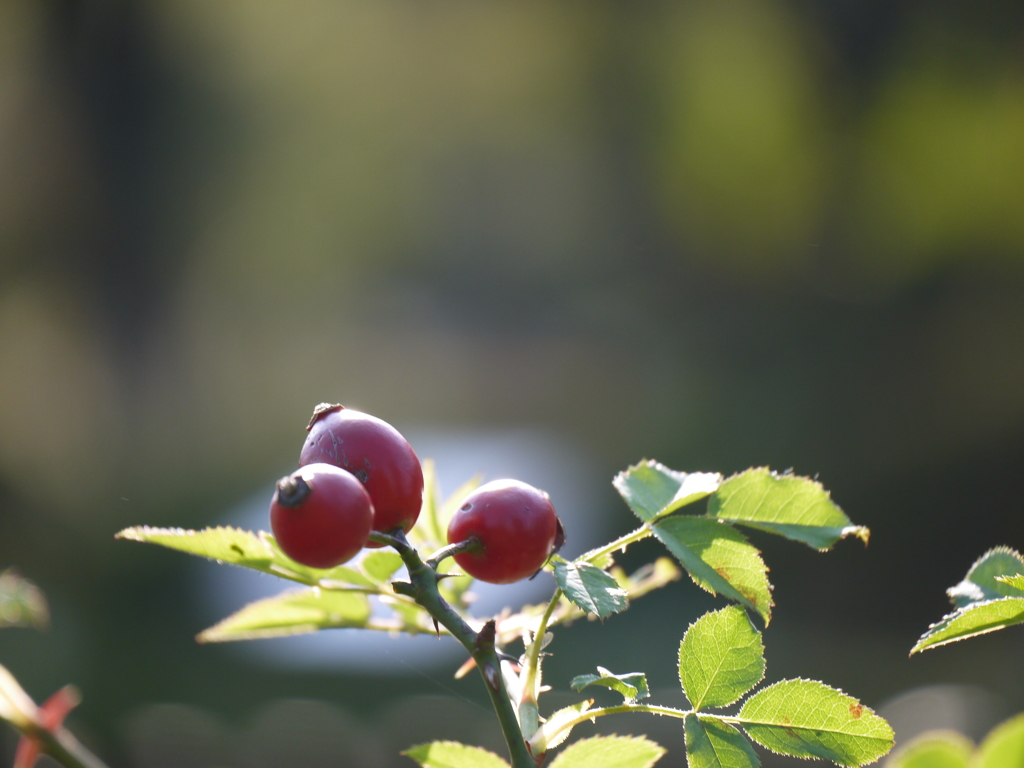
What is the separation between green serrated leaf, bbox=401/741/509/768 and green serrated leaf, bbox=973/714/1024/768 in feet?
0.92

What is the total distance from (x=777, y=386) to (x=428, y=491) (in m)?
4.48

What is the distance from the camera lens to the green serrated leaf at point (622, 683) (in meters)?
0.42

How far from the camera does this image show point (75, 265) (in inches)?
208

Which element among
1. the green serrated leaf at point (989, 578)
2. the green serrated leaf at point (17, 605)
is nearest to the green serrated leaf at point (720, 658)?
the green serrated leaf at point (989, 578)

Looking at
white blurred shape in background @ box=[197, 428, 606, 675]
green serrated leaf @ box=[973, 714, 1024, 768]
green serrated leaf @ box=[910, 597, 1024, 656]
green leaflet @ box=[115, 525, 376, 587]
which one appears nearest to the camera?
green serrated leaf @ box=[973, 714, 1024, 768]

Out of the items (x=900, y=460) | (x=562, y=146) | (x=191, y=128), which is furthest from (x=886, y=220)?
(x=191, y=128)

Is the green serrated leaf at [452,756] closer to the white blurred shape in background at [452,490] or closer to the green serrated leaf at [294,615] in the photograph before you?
the green serrated leaf at [294,615]

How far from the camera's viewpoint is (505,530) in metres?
0.47

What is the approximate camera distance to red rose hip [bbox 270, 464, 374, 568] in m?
0.39

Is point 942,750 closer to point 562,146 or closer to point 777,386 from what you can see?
point 777,386

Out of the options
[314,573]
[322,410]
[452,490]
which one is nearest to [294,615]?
[314,573]

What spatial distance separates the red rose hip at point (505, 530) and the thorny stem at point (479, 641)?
0.06 metres

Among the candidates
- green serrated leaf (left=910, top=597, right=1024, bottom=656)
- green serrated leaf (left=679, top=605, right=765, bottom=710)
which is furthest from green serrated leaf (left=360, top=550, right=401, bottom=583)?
green serrated leaf (left=910, top=597, right=1024, bottom=656)

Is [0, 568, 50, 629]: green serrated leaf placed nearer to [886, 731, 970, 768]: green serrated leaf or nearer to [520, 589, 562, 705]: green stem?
[520, 589, 562, 705]: green stem
